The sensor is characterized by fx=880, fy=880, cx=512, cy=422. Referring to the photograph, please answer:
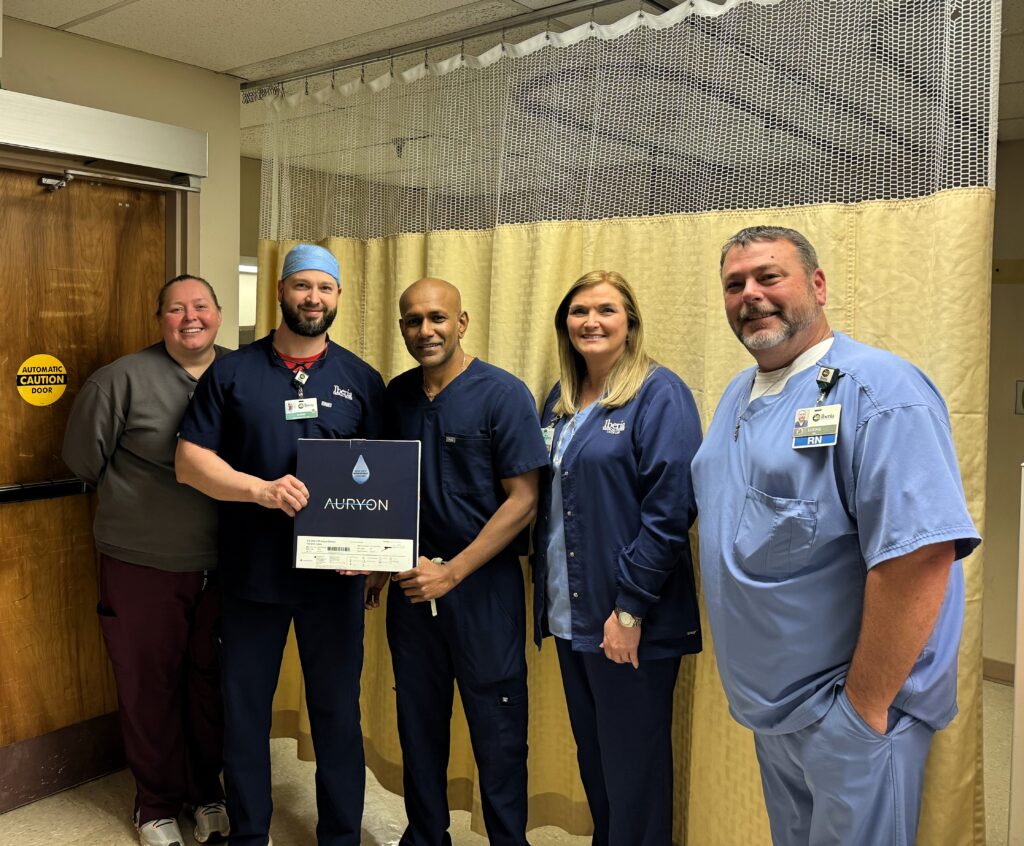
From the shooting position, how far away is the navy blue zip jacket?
1.90m

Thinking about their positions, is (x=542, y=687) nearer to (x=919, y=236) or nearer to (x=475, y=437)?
(x=475, y=437)

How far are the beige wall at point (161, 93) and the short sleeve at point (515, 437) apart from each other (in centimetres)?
140

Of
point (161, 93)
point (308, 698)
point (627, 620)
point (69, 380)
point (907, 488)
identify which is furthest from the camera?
point (161, 93)

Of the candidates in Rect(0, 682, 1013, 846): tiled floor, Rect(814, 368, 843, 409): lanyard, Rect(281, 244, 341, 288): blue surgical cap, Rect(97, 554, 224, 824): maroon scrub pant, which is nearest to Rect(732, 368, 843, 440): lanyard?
Rect(814, 368, 843, 409): lanyard

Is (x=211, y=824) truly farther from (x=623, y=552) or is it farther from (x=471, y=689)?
(x=623, y=552)

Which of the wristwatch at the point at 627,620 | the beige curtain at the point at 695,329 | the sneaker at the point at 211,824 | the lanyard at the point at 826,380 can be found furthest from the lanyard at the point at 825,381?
the sneaker at the point at 211,824

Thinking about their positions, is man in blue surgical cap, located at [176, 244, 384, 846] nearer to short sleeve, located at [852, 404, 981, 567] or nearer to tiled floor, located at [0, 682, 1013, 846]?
Answer: tiled floor, located at [0, 682, 1013, 846]

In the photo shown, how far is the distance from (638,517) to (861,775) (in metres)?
0.72

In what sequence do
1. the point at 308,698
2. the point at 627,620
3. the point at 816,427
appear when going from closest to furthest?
the point at 816,427
the point at 627,620
the point at 308,698

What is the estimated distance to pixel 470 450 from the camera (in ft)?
7.04

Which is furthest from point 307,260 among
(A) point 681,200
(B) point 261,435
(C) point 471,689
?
(C) point 471,689

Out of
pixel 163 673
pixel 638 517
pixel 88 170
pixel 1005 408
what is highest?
pixel 88 170

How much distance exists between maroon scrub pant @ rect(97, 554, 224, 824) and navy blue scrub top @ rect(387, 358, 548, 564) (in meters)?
0.83

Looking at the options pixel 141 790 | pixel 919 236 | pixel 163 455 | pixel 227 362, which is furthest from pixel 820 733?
pixel 141 790
